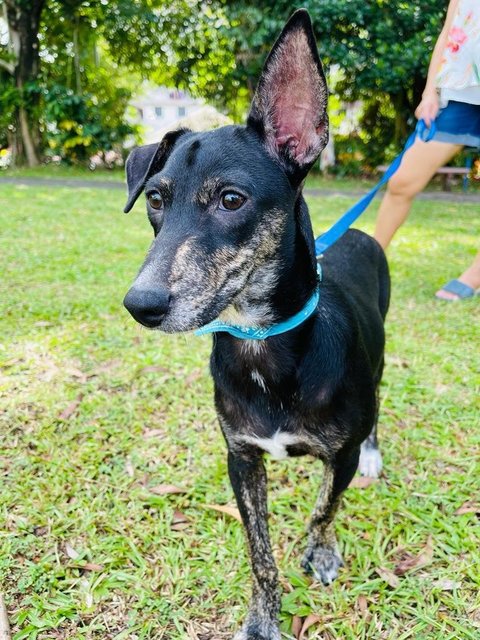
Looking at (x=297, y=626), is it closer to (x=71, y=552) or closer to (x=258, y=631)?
(x=258, y=631)

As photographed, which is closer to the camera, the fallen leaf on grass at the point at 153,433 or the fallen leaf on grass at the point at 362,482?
the fallen leaf on grass at the point at 362,482

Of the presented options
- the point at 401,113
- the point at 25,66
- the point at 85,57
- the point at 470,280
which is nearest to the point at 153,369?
the point at 470,280

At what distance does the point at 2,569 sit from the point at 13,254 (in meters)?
5.12

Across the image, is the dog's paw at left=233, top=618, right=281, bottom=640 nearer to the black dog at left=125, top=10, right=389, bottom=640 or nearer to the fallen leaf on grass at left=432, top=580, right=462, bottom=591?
the black dog at left=125, top=10, right=389, bottom=640

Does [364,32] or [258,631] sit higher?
[364,32]

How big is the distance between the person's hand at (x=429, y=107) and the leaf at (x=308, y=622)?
327 centimetres

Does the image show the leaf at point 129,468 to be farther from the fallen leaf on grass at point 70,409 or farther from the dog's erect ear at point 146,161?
the dog's erect ear at point 146,161

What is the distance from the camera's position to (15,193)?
40.5 feet

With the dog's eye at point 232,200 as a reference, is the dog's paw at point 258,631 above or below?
below

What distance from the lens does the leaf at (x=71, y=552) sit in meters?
2.47

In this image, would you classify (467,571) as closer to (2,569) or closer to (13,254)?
(2,569)

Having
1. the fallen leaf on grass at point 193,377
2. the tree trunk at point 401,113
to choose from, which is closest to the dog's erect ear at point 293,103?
the fallen leaf on grass at point 193,377

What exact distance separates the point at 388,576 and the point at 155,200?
1872mm

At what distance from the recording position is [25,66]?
18359mm
